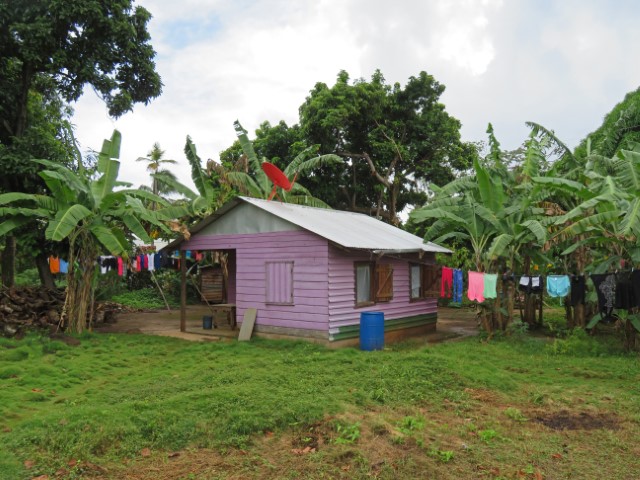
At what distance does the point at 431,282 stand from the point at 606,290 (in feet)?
17.4

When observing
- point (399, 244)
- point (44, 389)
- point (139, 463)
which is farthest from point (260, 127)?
point (139, 463)

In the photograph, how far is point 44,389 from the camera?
9.32 m

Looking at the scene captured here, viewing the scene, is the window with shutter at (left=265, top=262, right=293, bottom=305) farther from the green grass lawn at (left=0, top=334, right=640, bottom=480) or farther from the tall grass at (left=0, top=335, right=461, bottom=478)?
the green grass lawn at (left=0, top=334, right=640, bottom=480)

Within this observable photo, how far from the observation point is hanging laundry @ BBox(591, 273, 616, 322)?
1161 centimetres

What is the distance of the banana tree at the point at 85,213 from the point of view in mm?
13648

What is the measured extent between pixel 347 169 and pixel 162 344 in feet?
55.1

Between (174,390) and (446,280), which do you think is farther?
(446,280)

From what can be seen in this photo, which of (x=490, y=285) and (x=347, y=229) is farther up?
(x=347, y=229)

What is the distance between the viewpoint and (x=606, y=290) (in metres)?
11.7

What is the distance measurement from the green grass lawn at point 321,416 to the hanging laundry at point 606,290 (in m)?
1.08

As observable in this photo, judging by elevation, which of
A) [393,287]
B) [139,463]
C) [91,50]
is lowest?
[139,463]

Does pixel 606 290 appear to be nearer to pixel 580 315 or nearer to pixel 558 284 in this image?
pixel 558 284

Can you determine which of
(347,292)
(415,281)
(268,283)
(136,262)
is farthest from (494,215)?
(136,262)

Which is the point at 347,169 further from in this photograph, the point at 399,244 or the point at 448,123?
the point at 399,244
